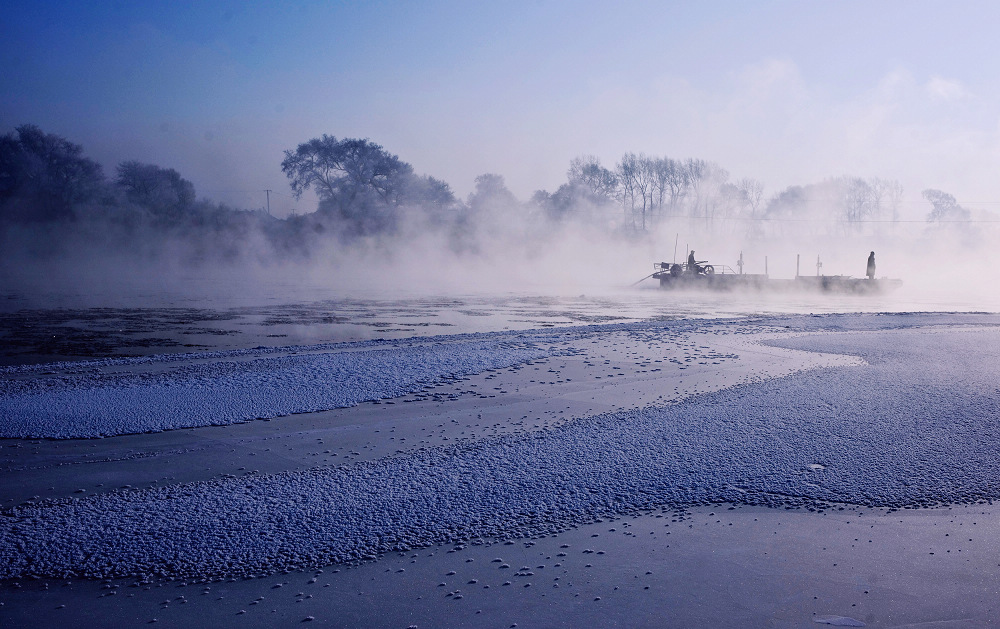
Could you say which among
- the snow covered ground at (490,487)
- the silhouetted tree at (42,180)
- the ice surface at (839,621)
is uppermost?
the silhouetted tree at (42,180)

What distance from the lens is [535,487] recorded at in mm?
4234

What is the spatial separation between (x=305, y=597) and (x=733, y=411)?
14.7ft

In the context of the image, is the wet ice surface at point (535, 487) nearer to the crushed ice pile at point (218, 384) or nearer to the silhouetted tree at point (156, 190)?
→ the crushed ice pile at point (218, 384)

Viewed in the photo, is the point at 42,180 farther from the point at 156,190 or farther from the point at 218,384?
the point at 218,384

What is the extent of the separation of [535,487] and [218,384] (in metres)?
4.83

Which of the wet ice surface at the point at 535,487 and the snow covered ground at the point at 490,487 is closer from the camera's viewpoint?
the snow covered ground at the point at 490,487

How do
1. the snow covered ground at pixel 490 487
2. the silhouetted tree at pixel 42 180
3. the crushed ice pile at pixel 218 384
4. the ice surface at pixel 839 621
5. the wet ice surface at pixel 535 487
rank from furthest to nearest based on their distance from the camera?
the silhouetted tree at pixel 42 180 < the crushed ice pile at pixel 218 384 < the wet ice surface at pixel 535 487 < the snow covered ground at pixel 490 487 < the ice surface at pixel 839 621

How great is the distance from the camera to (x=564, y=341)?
11.3 metres

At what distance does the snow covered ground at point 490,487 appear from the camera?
2.97 metres

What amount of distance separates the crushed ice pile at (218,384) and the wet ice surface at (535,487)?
2.05m

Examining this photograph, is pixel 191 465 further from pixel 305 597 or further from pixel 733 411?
pixel 733 411

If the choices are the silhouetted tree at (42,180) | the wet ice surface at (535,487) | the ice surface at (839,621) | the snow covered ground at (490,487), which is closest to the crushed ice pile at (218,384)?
the snow covered ground at (490,487)

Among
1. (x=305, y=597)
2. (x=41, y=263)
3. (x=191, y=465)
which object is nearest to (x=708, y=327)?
(x=191, y=465)

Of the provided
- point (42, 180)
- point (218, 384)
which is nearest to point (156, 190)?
point (42, 180)
